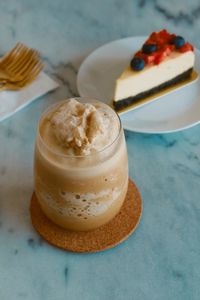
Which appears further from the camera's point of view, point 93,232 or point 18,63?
point 18,63

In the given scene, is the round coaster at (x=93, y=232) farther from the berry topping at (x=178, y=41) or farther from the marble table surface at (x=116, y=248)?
the berry topping at (x=178, y=41)

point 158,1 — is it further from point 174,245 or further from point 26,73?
point 174,245

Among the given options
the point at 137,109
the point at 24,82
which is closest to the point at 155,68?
the point at 137,109

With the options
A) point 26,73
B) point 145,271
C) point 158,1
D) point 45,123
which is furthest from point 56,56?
point 145,271

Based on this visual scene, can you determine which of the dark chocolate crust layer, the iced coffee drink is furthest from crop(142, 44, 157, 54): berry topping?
the iced coffee drink

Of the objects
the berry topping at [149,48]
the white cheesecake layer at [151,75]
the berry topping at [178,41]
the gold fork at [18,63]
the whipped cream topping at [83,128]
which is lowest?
the white cheesecake layer at [151,75]

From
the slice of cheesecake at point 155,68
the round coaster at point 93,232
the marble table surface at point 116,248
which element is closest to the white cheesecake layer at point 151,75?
the slice of cheesecake at point 155,68

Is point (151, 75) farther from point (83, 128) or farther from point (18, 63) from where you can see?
point (83, 128)
